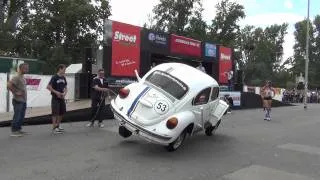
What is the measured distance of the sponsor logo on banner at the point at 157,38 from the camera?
25.5 metres

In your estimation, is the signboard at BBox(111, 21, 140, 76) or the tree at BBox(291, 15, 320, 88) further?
the tree at BBox(291, 15, 320, 88)

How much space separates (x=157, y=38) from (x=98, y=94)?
11.5 meters

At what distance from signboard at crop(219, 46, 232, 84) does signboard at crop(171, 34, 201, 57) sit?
9.63 ft

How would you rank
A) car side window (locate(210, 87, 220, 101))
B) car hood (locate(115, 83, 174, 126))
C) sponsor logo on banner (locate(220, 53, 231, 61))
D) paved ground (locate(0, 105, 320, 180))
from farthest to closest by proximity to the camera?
sponsor logo on banner (locate(220, 53, 231, 61)) < car side window (locate(210, 87, 220, 101)) < car hood (locate(115, 83, 174, 126)) < paved ground (locate(0, 105, 320, 180))

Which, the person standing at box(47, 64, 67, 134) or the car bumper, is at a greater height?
the person standing at box(47, 64, 67, 134)

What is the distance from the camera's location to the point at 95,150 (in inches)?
433

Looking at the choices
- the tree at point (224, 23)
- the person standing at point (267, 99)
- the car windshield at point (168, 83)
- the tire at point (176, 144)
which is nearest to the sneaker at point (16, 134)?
the car windshield at point (168, 83)

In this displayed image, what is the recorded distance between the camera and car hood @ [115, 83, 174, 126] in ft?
35.5

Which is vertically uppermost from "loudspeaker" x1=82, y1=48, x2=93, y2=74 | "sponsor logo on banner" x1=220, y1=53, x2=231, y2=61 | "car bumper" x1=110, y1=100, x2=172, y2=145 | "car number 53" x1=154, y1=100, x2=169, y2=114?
"sponsor logo on banner" x1=220, y1=53, x2=231, y2=61

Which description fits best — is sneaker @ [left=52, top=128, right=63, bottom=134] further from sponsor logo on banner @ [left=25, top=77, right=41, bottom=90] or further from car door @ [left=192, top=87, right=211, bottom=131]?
sponsor logo on banner @ [left=25, top=77, right=41, bottom=90]

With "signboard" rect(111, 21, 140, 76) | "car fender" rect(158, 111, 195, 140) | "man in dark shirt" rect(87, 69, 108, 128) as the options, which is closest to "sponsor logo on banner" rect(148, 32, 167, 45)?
"signboard" rect(111, 21, 140, 76)

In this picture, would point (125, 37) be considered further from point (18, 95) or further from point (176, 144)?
point (176, 144)

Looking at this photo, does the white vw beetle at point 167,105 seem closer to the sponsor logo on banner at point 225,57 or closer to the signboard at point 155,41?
the signboard at point 155,41

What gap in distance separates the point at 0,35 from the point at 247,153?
132ft
